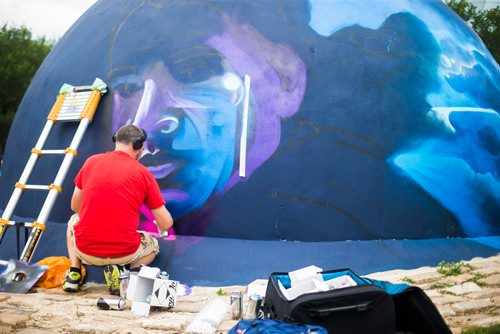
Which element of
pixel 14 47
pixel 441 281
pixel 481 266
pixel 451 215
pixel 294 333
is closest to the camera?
pixel 294 333

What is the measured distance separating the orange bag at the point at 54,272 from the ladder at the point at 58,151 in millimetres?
221

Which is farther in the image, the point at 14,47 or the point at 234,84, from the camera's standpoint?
the point at 14,47

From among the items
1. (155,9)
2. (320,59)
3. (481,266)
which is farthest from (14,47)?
(481,266)

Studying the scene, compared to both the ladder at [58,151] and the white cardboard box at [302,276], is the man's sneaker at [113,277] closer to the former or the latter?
the ladder at [58,151]

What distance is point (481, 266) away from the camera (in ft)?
17.7

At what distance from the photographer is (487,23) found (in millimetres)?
23078

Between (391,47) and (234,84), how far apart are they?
1.89m

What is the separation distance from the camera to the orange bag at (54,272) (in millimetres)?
4941

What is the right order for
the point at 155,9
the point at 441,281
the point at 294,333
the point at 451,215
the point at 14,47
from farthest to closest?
the point at 14,47 → the point at 155,9 → the point at 451,215 → the point at 441,281 → the point at 294,333

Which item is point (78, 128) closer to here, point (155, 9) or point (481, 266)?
point (155, 9)

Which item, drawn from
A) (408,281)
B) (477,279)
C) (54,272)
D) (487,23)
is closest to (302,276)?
(408,281)

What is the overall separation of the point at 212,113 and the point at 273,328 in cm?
298

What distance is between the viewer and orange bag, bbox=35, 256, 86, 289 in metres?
4.94

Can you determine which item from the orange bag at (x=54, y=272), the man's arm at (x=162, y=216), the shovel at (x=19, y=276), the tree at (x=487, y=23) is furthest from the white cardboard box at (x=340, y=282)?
the tree at (x=487, y=23)
